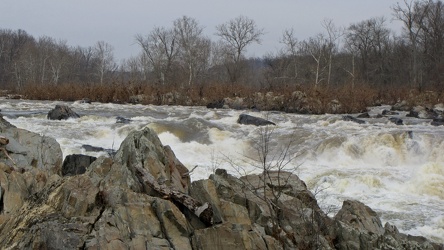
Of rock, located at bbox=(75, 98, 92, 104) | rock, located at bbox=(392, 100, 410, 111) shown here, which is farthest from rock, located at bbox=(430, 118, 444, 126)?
rock, located at bbox=(75, 98, 92, 104)

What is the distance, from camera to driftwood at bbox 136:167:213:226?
15.4 feet

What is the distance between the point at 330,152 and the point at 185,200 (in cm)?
966

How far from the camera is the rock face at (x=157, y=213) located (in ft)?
13.5

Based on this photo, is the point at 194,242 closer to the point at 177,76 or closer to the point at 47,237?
the point at 47,237

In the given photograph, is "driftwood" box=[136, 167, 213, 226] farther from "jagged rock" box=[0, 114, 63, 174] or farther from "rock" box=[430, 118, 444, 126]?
"rock" box=[430, 118, 444, 126]

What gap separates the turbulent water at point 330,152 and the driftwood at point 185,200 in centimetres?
246

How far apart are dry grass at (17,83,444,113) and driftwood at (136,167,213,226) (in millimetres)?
21129

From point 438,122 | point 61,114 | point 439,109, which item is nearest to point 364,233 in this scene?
point 438,122

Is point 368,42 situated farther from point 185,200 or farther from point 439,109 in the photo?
point 185,200

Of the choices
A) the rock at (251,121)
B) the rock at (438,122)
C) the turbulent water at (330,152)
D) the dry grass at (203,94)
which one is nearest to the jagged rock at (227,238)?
the turbulent water at (330,152)

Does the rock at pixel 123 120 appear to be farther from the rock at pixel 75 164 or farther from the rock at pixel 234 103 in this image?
the rock at pixel 75 164

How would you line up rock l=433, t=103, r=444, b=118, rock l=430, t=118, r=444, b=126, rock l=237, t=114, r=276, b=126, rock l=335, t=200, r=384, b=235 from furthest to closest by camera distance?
rock l=433, t=103, r=444, b=118, rock l=237, t=114, r=276, b=126, rock l=430, t=118, r=444, b=126, rock l=335, t=200, r=384, b=235

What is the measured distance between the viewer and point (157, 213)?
446 centimetres

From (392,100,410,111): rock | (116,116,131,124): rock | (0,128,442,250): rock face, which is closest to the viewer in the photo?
(0,128,442,250): rock face
